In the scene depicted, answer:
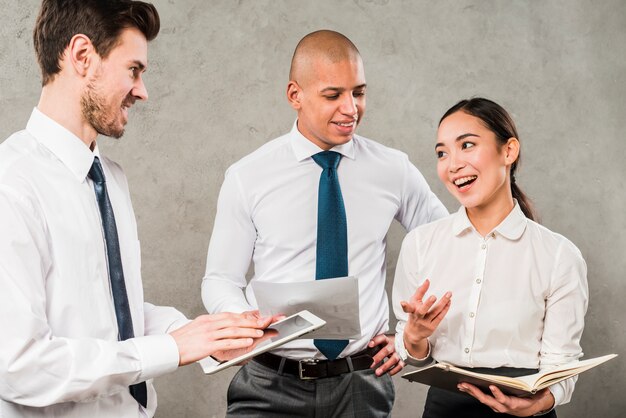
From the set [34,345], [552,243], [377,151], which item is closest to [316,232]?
[377,151]

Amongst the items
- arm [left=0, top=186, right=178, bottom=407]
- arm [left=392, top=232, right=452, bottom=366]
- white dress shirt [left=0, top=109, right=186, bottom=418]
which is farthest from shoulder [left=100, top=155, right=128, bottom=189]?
arm [left=392, top=232, right=452, bottom=366]

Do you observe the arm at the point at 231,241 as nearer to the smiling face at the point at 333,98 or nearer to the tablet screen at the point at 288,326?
the smiling face at the point at 333,98

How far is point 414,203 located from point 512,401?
1.02m

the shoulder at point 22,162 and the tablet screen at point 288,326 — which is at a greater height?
the shoulder at point 22,162

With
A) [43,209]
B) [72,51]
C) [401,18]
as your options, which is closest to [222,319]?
[43,209]

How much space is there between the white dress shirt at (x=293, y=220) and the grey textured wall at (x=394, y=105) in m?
0.68

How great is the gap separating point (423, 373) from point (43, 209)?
1.02 meters

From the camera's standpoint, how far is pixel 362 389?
2.50m

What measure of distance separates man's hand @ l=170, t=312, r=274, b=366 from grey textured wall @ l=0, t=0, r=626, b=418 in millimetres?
1636

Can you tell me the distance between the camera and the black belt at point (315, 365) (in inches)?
96.4

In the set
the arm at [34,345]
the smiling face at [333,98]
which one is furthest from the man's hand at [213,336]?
the smiling face at [333,98]

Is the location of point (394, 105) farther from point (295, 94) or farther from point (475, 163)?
point (475, 163)

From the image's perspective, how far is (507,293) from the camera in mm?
2084

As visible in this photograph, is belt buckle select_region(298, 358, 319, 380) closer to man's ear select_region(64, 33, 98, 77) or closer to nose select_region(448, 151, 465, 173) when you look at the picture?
nose select_region(448, 151, 465, 173)
